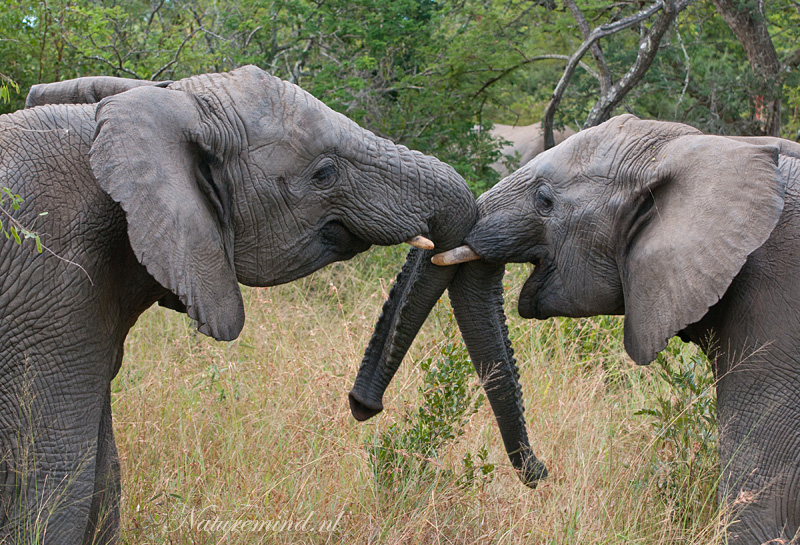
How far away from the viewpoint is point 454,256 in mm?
3664

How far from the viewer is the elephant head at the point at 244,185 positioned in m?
2.70

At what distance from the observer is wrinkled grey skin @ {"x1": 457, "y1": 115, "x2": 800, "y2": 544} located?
122 inches

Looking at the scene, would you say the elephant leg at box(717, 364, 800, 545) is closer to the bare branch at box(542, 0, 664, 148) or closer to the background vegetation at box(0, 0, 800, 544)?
the background vegetation at box(0, 0, 800, 544)

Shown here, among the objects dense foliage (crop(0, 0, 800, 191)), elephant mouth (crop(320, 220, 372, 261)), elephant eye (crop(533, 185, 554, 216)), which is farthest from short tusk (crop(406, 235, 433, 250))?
dense foliage (crop(0, 0, 800, 191))

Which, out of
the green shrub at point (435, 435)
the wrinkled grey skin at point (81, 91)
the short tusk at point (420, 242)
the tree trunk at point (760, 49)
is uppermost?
the wrinkled grey skin at point (81, 91)

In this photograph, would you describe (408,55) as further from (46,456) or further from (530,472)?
(46,456)

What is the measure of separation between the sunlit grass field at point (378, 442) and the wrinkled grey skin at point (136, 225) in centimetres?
84

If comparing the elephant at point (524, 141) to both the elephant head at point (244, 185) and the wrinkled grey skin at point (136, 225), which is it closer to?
the elephant head at point (244, 185)

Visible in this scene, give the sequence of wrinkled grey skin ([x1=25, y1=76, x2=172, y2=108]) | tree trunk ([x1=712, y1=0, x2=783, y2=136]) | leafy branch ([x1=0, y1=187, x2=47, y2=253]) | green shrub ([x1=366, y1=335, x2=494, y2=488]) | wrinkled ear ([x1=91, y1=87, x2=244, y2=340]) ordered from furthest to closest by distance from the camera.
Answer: tree trunk ([x1=712, y1=0, x2=783, y2=136]) → green shrub ([x1=366, y1=335, x2=494, y2=488]) → wrinkled grey skin ([x1=25, y1=76, x2=172, y2=108]) → wrinkled ear ([x1=91, y1=87, x2=244, y2=340]) → leafy branch ([x1=0, y1=187, x2=47, y2=253])

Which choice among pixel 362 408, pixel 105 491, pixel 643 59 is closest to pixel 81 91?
pixel 105 491

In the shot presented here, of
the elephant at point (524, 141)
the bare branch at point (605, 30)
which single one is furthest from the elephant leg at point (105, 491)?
the elephant at point (524, 141)

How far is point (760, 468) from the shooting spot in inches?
124

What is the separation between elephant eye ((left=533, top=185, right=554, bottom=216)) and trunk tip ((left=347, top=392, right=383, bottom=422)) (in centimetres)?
103

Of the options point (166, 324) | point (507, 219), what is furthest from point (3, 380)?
point (166, 324)
